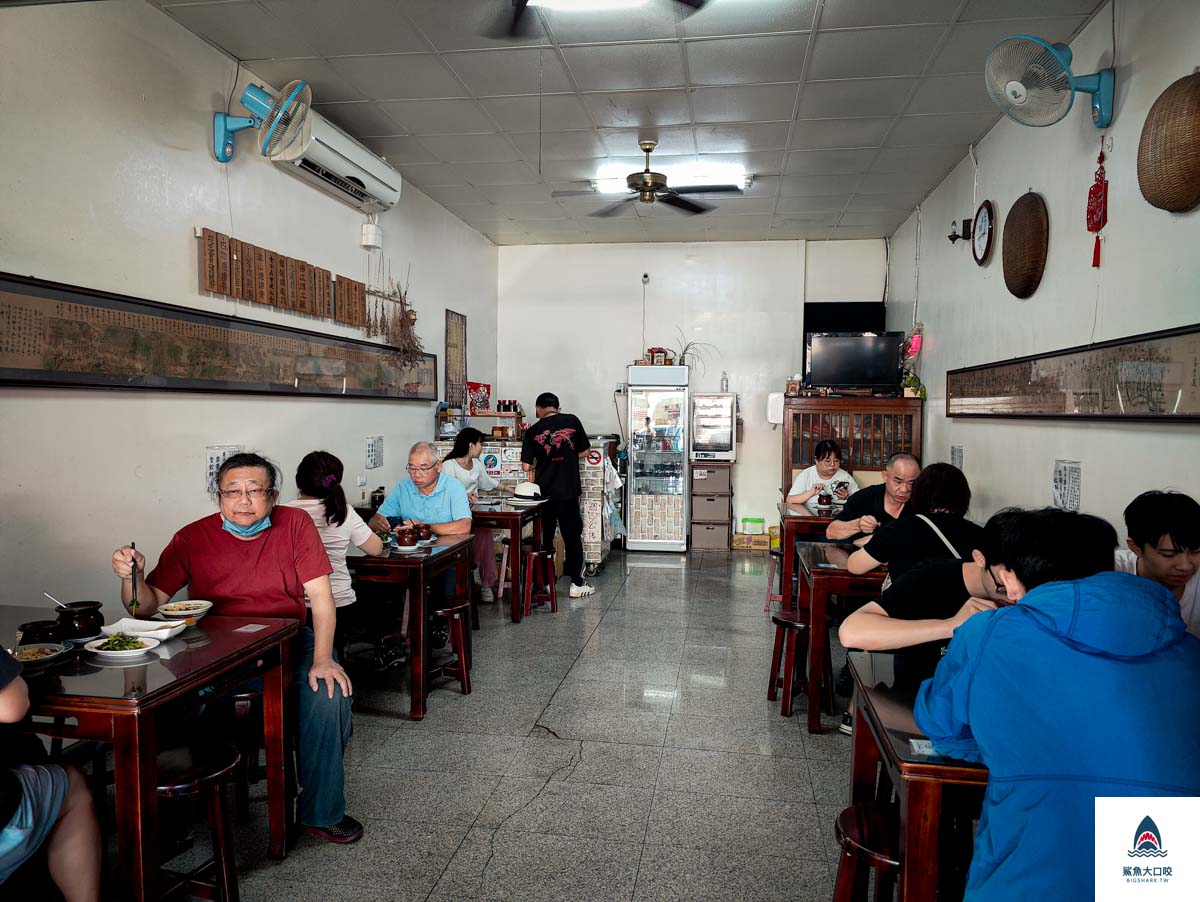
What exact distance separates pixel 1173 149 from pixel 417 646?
3735mm

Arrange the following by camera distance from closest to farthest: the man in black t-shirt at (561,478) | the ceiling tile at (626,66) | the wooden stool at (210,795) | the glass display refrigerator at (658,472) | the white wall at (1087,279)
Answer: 1. the wooden stool at (210,795)
2. the white wall at (1087,279)
3. the ceiling tile at (626,66)
4. the man in black t-shirt at (561,478)
5. the glass display refrigerator at (658,472)

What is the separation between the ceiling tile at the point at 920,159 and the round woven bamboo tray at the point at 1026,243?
113 cm

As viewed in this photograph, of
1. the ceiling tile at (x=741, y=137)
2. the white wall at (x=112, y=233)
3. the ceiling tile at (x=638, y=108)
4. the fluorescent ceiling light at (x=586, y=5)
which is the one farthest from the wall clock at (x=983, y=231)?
the white wall at (x=112, y=233)

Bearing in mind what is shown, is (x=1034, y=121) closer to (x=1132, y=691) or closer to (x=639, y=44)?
(x=639, y=44)

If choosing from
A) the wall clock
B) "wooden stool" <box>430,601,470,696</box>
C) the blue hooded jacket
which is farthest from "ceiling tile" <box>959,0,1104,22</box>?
"wooden stool" <box>430,601,470,696</box>

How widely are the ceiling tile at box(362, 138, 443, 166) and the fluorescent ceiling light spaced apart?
2131 millimetres

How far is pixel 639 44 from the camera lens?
13.2 feet

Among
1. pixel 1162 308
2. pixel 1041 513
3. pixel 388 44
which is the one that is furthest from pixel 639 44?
pixel 1041 513

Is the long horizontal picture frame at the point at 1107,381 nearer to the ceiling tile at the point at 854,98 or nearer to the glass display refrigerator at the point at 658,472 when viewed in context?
the ceiling tile at the point at 854,98

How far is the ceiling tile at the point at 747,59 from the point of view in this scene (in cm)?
398

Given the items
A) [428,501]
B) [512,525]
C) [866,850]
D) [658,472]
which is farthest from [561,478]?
[866,850]

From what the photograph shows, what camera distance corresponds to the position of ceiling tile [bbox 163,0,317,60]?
3.68 meters

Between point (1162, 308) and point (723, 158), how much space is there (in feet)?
11.6

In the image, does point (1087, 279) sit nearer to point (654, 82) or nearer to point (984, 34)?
point (984, 34)
